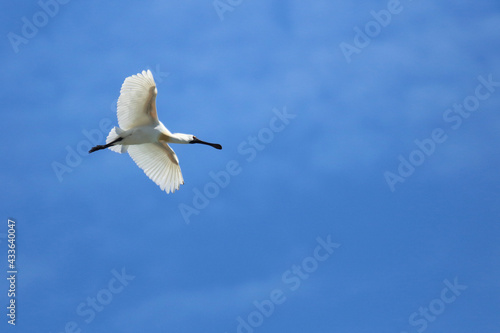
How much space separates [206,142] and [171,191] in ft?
5.24

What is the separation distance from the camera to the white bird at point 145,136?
21.5m

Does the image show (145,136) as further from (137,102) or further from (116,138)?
(137,102)

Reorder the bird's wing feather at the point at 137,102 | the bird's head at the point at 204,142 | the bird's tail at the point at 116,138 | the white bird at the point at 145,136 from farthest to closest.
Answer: the bird's head at the point at 204,142 → the bird's tail at the point at 116,138 → the white bird at the point at 145,136 → the bird's wing feather at the point at 137,102

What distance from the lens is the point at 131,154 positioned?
23797 mm

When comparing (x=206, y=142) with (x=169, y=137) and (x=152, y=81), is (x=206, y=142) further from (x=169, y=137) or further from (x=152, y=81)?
(x=152, y=81)

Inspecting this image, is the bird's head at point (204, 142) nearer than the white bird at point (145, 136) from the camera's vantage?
No

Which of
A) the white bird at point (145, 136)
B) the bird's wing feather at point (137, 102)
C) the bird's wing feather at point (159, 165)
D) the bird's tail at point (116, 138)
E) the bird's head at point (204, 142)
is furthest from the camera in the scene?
the bird's wing feather at point (159, 165)

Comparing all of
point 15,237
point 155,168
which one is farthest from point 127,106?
point 15,237

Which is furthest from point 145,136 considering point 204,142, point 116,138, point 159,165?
point 204,142

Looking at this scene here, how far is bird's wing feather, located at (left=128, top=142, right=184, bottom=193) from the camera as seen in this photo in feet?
77.8

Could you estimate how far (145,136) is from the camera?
22.2 m

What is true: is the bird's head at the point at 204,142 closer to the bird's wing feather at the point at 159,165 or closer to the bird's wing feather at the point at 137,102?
the bird's wing feather at the point at 159,165

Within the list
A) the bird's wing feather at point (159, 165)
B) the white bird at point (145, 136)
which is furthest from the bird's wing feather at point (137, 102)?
the bird's wing feather at point (159, 165)

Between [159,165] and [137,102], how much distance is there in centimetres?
260
